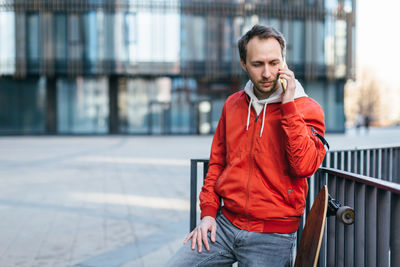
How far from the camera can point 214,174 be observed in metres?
2.82

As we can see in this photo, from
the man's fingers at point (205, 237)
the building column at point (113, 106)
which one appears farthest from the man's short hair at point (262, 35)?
the building column at point (113, 106)

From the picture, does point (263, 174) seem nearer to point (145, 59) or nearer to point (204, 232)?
point (204, 232)

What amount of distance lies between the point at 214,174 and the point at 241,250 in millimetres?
539

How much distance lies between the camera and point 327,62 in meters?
33.4

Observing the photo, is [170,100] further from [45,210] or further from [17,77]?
[45,210]

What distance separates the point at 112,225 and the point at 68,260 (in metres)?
1.42

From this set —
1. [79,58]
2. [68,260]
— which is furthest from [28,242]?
[79,58]

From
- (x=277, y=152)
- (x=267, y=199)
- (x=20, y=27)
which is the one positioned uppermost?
(x=20, y=27)

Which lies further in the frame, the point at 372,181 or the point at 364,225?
the point at 364,225

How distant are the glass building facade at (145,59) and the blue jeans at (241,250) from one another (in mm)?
29708

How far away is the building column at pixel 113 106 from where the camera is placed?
32.9 m

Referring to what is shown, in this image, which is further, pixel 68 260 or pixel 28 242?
pixel 28 242

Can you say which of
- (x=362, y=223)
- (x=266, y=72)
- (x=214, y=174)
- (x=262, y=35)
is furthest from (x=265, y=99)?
(x=362, y=223)

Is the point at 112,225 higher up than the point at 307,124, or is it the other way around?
the point at 307,124
